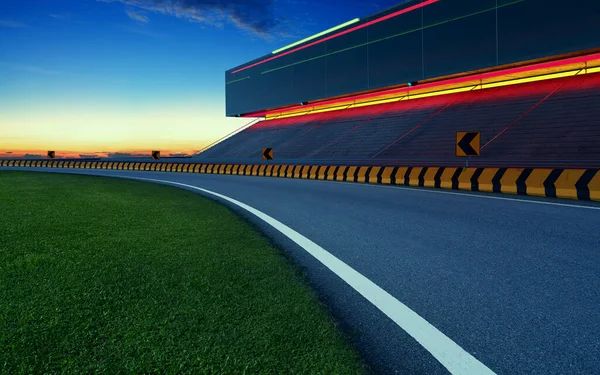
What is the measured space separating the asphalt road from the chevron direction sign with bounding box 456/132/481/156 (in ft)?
21.3

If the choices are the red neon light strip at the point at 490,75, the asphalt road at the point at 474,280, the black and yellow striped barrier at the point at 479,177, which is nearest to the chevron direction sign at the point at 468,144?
the black and yellow striped barrier at the point at 479,177

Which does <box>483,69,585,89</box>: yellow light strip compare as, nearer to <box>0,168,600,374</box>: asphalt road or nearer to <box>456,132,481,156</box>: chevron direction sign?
<box>456,132,481,156</box>: chevron direction sign

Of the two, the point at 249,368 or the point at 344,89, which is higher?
the point at 344,89

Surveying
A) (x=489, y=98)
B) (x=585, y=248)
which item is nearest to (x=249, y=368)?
(x=585, y=248)

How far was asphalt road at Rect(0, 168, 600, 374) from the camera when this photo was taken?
261 centimetres

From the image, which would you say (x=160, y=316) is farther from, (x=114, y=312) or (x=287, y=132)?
(x=287, y=132)

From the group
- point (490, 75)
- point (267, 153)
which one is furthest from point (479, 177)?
point (490, 75)

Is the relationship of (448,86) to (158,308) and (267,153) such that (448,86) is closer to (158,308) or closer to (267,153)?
(267,153)

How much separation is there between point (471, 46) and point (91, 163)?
125 ft

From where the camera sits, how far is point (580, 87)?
77.1ft

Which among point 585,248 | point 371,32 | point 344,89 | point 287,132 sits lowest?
point 585,248

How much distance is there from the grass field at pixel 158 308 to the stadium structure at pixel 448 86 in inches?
655

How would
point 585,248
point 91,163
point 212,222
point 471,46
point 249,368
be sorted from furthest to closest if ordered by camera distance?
point 91,163 < point 471,46 < point 212,222 < point 585,248 < point 249,368

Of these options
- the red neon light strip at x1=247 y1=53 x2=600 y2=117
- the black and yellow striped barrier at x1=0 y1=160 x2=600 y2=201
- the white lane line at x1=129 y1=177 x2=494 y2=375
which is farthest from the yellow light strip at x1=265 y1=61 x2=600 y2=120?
the white lane line at x1=129 y1=177 x2=494 y2=375
